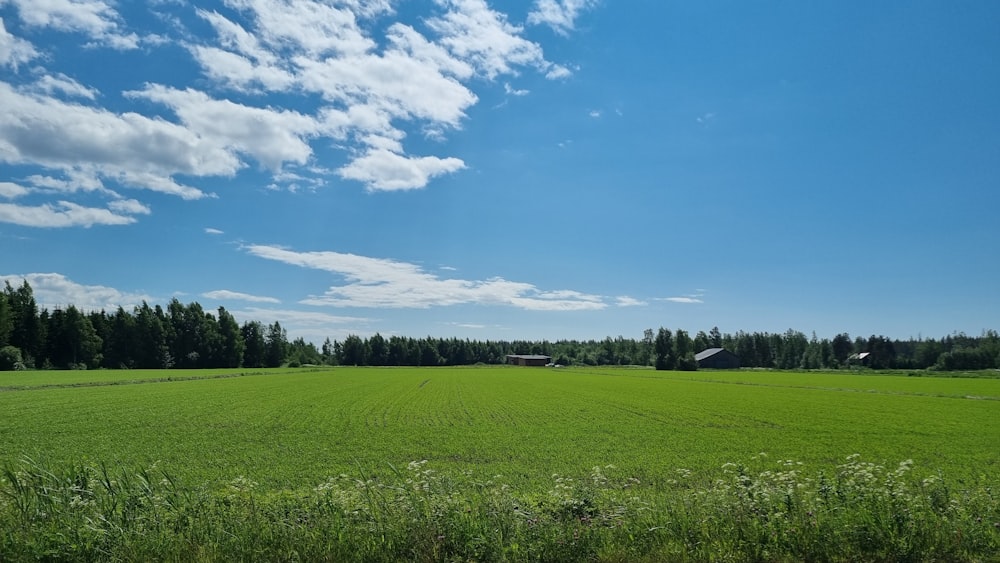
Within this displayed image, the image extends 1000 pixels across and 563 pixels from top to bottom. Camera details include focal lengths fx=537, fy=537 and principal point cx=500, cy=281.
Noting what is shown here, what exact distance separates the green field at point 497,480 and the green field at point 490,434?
19 centimetres

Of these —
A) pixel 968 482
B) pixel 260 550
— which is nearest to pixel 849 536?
pixel 260 550

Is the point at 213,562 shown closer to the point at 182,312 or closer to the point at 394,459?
the point at 394,459

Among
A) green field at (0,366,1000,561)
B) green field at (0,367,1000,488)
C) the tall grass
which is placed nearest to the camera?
the tall grass

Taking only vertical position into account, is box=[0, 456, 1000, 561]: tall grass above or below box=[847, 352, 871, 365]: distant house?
above

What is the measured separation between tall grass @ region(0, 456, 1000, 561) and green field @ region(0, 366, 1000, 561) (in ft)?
0.08

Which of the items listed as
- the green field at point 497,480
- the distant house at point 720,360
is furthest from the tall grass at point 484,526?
the distant house at point 720,360

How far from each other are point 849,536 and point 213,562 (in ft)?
24.5

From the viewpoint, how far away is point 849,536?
6.50 meters

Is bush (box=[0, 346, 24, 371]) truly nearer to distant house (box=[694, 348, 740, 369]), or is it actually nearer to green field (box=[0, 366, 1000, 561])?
green field (box=[0, 366, 1000, 561])

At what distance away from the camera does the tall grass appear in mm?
6215

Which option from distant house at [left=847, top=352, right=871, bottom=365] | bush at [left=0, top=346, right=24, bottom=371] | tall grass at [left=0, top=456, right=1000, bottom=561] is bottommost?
bush at [left=0, top=346, right=24, bottom=371]

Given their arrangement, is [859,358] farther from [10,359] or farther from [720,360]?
[10,359]

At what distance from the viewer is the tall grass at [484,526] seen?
6.21 meters

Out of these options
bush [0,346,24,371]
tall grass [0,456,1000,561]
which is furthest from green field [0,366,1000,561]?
bush [0,346,24,371]
